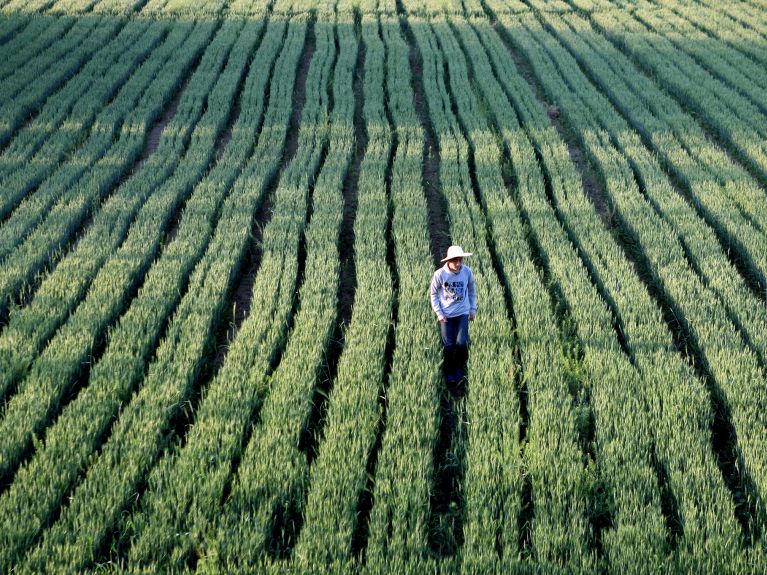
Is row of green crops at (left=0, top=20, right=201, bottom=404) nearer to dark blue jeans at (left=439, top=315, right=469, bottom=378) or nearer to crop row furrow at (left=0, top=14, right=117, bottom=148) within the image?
dark blue jeans at (left=439, top=315, right=469, bottom=378)

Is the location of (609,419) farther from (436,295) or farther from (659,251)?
(659,251)

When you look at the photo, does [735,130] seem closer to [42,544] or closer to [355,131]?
[355,131]

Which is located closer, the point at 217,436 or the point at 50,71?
the point at 217,436

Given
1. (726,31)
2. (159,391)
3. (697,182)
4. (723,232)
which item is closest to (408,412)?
(159,391)

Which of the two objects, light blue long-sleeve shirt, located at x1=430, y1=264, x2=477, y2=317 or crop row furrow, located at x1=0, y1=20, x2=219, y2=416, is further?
crop row furrow, located at x1=0, y1=20, x2=219, y2=416

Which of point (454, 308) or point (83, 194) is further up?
point (454, 308)

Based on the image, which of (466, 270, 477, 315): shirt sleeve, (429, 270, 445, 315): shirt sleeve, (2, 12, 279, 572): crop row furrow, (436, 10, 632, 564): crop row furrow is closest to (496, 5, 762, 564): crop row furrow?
(436, 10, 632, 564): crop row furrow

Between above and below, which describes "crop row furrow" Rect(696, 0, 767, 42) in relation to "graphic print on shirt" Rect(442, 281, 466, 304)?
below
